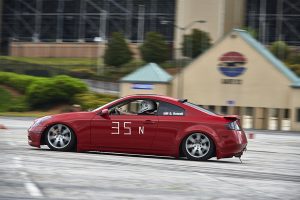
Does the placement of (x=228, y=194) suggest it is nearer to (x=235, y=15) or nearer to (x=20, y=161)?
(x=20, y=161)

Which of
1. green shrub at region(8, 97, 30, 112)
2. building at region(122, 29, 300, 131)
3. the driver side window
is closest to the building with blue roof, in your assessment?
building at region(122, 29, 300, 131)

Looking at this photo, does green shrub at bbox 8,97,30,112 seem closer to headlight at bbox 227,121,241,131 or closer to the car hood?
the car hood

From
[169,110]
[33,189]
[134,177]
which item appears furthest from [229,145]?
[33,189]

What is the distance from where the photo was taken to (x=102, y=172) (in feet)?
32.9

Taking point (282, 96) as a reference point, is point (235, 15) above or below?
above

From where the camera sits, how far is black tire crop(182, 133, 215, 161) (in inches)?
508

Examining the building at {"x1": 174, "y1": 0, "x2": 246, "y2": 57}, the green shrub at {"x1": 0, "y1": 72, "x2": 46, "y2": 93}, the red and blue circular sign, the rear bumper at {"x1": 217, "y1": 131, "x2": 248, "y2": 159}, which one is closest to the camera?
the rear bumper at {"x1": 217, "y1": 131, "x2": 248, "y2": 159}

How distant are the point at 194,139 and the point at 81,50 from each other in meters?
83.2

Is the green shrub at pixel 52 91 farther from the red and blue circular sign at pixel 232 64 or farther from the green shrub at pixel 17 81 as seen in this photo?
the red and blue circular sign at pixel 232 64

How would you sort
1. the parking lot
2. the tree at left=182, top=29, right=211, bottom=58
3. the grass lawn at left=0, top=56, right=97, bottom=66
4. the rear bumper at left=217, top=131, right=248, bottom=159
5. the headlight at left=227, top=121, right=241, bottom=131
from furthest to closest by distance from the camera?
the grass lawn at left=0, top=56, right=97, bottom=66, the tree at left=182, top=29, right=211, bottom=58, the headlight at left=227, top=121, right=241, bottom=131, the rear bumper at left=217, top=131, right=248, bottom=159, the parking lot

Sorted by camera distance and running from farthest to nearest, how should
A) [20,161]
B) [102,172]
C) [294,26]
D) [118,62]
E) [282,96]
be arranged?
[294,26] < [118,62] < [282,96] < [20,161] < [102,172]

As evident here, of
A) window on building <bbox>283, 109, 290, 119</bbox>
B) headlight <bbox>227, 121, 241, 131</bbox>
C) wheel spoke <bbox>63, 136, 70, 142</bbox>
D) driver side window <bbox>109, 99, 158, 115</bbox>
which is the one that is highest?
driver side window <bbox>109, 99, 158, 115</bbox>

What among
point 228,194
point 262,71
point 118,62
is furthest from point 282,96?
point 228,194

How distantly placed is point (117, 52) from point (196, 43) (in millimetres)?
9153
